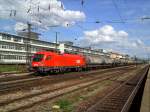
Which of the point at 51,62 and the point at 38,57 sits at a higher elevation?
the point at 38,57

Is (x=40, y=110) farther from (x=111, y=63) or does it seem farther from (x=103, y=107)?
(x=111, y=63)

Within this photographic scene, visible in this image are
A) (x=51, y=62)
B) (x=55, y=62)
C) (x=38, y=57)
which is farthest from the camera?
(x=55, y=62)

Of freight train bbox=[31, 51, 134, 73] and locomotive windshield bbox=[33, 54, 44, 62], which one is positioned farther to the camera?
locomotive windshield bbox=[33, 54, 44, 62]

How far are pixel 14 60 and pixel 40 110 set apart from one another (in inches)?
2919

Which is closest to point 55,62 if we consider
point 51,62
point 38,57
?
point 51,62

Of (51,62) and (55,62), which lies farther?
(55,62)

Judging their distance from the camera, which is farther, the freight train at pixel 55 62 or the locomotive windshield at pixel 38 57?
the locomotive windshield at pixel 38 57

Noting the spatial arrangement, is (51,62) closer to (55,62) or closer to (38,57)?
(55,62)

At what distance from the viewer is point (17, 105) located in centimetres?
1380

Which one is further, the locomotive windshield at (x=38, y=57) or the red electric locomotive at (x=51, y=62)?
the locomotive windshield at (x=38, y=57)

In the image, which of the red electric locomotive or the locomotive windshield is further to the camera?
the locomotive windshield

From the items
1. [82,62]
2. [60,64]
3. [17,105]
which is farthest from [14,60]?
[17,105]

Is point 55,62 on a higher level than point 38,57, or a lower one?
lower

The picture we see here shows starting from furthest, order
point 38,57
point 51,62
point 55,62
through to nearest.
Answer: point 55,62
point 51,62
point 38,57
